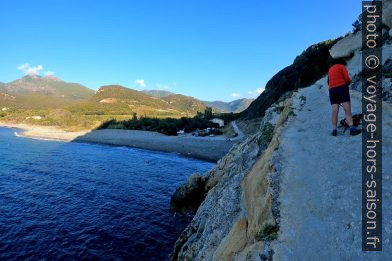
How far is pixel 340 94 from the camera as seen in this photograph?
13148mm

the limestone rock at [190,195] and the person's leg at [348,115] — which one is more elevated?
the person's leg at [348,115]

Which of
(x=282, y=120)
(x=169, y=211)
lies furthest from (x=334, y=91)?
(x=169, y=211)

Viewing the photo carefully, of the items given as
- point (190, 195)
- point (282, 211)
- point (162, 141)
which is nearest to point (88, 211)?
point (190, 195)

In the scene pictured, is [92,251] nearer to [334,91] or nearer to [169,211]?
[169,211]

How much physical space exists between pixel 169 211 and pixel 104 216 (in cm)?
593

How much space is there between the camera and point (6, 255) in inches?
856

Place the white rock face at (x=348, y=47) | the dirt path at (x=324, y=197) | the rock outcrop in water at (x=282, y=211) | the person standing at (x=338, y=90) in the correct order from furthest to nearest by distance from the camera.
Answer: the white rock face at (x=348, y=47) → the person standing at (x=338, y=90) → the rock outcrop in water at (x=282, y=211) → the dirt path at (x=324, y=197)

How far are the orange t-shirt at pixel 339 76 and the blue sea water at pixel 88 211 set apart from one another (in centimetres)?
1569

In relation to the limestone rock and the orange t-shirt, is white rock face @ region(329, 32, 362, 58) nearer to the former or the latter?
the limestone rock

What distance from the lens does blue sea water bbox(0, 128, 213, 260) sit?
22.8 metres

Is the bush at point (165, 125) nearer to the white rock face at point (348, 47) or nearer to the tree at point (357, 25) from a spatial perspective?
the tree at point (357, 25)

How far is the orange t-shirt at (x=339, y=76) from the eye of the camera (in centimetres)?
1326

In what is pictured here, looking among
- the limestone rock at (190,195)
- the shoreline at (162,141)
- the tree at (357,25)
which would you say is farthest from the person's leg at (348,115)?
the shoreline at (162,141)

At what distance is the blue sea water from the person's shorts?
15253 mm
